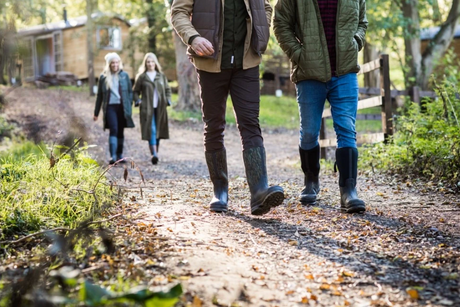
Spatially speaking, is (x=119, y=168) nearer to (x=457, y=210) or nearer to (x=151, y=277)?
(x=457, y=210)

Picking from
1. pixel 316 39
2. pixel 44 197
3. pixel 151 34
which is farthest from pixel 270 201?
pixel 151 34

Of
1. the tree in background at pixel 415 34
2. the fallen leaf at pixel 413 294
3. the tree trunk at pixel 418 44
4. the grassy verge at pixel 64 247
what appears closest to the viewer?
the grassy verge at pixel 64 247

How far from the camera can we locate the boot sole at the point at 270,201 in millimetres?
4414

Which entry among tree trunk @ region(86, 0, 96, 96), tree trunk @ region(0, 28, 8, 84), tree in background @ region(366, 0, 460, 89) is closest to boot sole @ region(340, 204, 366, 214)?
tree trunk @ region(0, 28, 8, 84)

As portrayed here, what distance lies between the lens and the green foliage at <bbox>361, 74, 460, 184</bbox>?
6.60 metres

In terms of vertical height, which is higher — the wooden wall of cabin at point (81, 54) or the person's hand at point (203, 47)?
the wooden wall of cabin at point (81, 54)

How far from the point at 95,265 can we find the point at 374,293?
141 cm

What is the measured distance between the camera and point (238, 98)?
15.6 feet

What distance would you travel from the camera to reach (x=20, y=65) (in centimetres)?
263

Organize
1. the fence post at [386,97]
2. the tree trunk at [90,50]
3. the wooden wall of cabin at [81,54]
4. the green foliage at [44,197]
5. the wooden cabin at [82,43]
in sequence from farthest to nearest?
the wooden wall of cabin at [81,54], the wooden cabin at [82,43], the tree trunk at [90,50], the fence post at [386,97], the green foliage at [44,197]

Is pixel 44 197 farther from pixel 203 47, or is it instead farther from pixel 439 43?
pixel 439 43

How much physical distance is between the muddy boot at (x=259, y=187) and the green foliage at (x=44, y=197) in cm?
116

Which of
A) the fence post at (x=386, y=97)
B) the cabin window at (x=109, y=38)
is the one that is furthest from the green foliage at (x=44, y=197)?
the cabin window at (x=109, y=38)

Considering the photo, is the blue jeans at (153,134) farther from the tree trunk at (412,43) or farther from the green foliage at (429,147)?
the tree trunk at (412,43)
